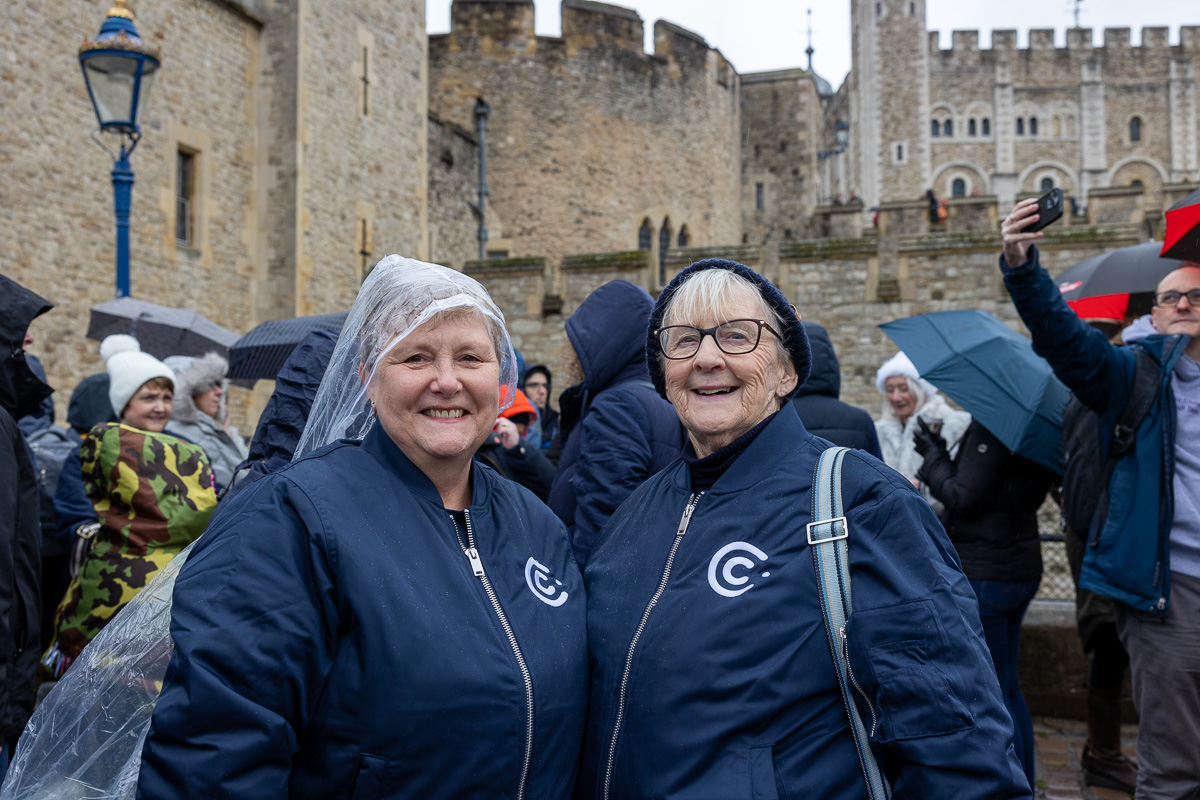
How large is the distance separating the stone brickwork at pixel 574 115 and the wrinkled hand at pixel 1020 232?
18.4 meters

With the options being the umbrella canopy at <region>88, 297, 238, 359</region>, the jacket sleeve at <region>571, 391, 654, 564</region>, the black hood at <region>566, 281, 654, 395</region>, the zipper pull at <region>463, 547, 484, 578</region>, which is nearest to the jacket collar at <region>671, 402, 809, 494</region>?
the zipper pull at <region>463, 547, 484, 578</region>

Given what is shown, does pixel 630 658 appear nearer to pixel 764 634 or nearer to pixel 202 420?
pixel 764 634

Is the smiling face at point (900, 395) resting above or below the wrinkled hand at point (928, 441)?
above

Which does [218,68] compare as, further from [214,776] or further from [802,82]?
[802,82]

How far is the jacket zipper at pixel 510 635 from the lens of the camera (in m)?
1.57

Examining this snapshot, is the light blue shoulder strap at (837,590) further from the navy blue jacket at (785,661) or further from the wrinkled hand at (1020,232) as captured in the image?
the wrinkled hand at (1020,232)

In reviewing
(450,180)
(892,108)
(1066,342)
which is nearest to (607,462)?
(1066,342)

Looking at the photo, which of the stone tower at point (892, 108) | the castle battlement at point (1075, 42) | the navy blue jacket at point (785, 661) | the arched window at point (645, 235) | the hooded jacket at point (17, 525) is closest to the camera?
the navy blue jacket at point (785, 661)

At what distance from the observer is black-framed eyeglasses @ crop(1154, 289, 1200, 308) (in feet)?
9.79

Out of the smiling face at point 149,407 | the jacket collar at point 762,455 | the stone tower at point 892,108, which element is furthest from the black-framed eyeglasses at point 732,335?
the stone tower at point 892,108

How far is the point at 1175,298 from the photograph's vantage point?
302cm

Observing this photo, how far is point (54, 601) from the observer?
448 cm

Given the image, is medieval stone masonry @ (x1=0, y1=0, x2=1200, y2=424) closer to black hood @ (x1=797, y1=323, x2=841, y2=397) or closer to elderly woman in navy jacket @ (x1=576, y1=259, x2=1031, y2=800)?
black hood @ (x1=797, y1=323, x2=841, y2=397)

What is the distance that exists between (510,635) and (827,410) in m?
2.27
